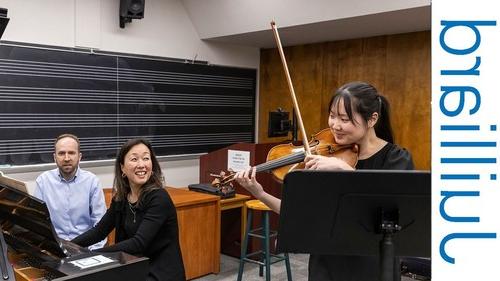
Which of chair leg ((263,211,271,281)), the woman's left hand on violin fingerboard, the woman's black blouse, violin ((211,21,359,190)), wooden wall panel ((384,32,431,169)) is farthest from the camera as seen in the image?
wooden wall panel ((384,32,431,169))

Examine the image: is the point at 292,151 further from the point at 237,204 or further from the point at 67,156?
the point at 237,204

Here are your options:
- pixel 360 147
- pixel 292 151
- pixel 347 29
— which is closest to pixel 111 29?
pixel 347 29

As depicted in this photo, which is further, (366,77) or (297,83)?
(297,83)

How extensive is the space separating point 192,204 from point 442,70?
2856 millimetres

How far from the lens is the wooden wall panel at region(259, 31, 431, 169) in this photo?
3.97 metres

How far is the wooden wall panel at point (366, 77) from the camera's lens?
13.0 feet

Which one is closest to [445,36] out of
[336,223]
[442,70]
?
[442,70]

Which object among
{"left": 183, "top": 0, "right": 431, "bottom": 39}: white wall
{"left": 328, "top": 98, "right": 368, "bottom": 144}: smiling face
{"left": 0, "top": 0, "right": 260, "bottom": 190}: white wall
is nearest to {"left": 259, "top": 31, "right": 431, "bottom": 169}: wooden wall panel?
{"left": 0, "top": 0, "right": 260, "bottom": 190}: white wall

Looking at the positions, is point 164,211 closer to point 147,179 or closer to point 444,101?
point 147,179

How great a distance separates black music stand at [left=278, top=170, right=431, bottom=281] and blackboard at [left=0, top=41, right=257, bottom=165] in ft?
9.72

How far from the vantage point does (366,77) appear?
14.2ft

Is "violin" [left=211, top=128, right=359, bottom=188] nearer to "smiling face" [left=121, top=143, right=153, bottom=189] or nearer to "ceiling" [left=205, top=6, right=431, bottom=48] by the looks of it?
"smiling face" [left=121, top=143, right=153, bottom=189]

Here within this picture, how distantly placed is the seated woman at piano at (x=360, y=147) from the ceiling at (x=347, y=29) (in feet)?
6.42

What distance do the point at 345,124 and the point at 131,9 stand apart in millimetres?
2954
